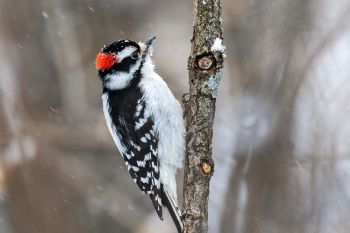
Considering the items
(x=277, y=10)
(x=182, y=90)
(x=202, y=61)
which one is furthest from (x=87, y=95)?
(x=202, y=61)

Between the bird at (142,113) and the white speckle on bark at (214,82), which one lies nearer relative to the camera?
the white speckle on bark at (214,82)

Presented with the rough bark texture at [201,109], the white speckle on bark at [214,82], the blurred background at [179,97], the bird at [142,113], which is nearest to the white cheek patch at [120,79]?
the bird at [142,113]

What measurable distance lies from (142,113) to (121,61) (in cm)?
41

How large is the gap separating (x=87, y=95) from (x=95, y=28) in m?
0.79

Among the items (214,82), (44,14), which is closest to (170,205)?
(214,82)

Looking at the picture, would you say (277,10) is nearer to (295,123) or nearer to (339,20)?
(339,20)

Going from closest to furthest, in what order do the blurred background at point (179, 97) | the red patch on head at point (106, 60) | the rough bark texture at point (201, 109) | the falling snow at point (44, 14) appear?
the rough bark texture at point (201, 109)
the red patch on head at point (106, 60)
the blurred background at point (179, 97)
the falling snow at point (44, 14)

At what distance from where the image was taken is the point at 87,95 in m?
7.41

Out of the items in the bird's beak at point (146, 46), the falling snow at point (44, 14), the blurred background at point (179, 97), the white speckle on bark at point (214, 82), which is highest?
the falling snow at point (44, 14)

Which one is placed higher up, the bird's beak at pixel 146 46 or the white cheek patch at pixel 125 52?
the bird's beak at pixel 146 46

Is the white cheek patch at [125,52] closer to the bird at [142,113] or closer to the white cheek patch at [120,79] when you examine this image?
the bird at [142,113]

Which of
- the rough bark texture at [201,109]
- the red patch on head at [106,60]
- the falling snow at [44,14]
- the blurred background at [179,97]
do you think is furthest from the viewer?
the falling snow at [44,14]

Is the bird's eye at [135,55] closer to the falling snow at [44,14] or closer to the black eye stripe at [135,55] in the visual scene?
the black eye stripe at [135,55]

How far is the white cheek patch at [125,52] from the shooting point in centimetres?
464
